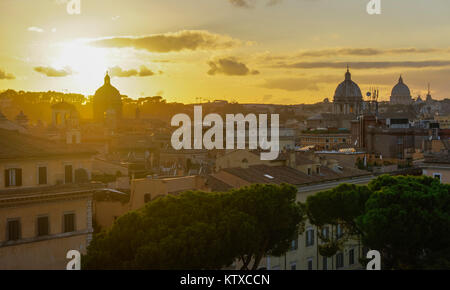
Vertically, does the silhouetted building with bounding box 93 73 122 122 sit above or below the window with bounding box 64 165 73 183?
above

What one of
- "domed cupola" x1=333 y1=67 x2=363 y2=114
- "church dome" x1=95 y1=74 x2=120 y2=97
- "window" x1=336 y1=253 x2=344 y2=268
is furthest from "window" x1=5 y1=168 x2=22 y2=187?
"domed cupola" x1=333 y1=67 x2=363 y2=114

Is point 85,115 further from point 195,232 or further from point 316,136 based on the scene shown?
point 195,232

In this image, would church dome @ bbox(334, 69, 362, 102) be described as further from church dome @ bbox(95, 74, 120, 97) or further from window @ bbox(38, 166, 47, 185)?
window @ bbox(38, 166, 47, 185)

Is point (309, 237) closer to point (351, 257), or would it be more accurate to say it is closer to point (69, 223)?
point (351, 257)

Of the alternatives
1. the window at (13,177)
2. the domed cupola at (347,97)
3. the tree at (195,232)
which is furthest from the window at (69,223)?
the domed cupola at (347,97)

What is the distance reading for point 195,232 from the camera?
570 inches

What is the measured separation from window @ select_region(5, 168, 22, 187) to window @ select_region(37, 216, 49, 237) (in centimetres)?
124

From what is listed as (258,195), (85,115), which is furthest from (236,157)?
(85,115)

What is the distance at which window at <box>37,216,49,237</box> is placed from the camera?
62.7 feet

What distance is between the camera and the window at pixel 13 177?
18.9m

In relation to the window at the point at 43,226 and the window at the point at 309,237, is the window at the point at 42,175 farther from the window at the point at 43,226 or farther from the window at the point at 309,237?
the window at the point at 309,237

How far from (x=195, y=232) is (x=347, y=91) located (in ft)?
389

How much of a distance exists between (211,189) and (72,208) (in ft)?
15.6

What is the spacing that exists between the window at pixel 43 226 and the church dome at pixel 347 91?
374 feet
